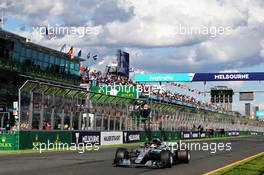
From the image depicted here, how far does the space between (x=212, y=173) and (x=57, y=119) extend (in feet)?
56.2

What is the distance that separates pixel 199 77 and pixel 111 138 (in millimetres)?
20175

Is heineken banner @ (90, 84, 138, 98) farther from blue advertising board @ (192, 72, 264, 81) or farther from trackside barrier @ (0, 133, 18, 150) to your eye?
trackside barrier @ (0, 133, 18, 150)

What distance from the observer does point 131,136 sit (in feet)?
129

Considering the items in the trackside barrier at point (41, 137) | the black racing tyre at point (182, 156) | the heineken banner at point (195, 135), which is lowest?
the heineken banner at point (195, 135)

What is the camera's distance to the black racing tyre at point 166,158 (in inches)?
628

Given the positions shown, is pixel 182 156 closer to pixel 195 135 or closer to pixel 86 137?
pixel 86 137

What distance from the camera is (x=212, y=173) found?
46.8 feet

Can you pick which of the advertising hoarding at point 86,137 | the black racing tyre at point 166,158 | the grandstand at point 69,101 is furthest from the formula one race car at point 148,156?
the advertising hoarding at point 86,137

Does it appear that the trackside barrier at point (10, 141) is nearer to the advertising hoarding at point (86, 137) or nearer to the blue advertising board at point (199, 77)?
the advertising hoarding at point (86, 137)

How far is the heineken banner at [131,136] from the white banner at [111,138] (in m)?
0.69

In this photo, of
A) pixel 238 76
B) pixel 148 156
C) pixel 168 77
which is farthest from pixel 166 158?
pixel 168 77

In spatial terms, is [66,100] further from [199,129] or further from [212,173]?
[199,129]

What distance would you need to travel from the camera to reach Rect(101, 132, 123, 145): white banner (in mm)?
34941

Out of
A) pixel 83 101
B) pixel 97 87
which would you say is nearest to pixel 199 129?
pixel 97 87
